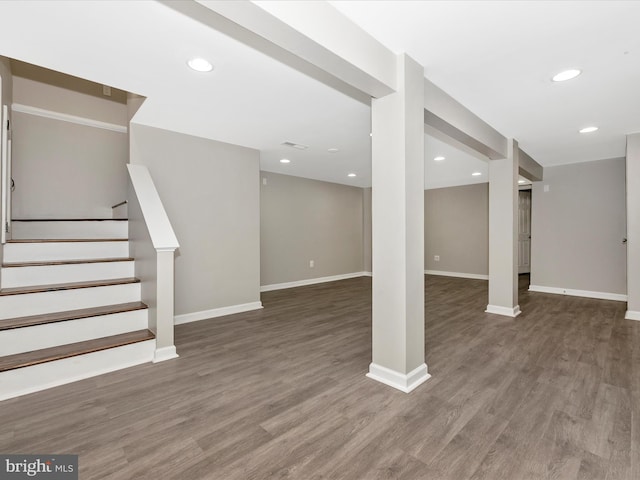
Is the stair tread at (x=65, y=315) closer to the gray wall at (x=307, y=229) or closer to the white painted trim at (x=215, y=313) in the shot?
the white painted trim at (x=215, y=313)

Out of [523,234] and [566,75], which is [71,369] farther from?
[523,234]

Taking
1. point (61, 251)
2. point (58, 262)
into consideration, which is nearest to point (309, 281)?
point (61, 251)

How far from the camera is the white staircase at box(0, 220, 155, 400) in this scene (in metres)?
2.20

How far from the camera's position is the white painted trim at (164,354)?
8.64ft

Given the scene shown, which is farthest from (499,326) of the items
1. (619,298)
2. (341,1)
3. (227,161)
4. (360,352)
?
(227,161)

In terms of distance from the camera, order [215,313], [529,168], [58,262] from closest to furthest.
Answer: [58,262] < [215,313] < [529,168]

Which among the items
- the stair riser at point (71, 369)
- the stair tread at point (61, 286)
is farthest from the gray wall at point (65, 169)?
the stair riser at point (71, 369)

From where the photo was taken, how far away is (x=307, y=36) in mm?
1567

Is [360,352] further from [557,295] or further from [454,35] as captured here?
[557,295]

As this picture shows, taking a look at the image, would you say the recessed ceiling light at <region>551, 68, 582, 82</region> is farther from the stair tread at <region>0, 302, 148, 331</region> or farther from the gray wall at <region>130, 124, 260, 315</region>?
the stair tread at <region>0, 302, 148, 331</region>

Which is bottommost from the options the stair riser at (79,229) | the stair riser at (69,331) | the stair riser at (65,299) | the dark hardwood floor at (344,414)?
the dark hardwood floor at (344,414)

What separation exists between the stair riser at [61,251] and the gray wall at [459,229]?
22.8 ft

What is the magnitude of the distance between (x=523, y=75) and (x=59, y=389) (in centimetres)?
419

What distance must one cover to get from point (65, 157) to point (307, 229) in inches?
164
